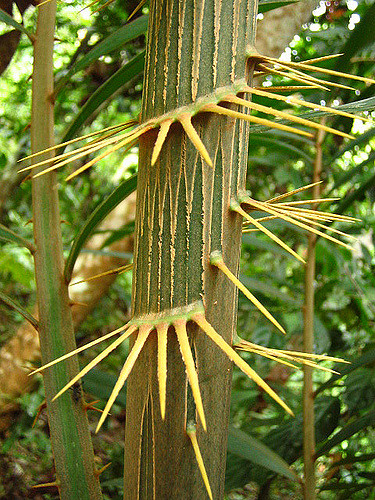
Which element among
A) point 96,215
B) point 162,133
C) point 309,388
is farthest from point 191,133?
point 309,388

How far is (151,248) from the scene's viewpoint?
35cm

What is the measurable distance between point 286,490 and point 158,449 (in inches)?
84.3

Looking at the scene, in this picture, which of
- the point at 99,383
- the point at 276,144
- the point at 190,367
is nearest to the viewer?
the point at 190,367

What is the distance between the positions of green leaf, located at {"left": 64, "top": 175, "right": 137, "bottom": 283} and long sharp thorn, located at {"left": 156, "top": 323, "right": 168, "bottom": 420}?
220 millimetres

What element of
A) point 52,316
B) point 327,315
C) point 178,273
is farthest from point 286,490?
point 178,273

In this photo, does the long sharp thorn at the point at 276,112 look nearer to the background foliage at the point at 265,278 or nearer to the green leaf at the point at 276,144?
the background foliage at the point at 265,278

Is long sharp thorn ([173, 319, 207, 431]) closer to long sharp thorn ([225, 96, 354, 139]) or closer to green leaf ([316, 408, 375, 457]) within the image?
long sharp thorn ([225, 96, 354, 139])

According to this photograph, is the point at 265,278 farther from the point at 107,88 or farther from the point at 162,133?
the point at 162,133

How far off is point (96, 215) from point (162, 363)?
265 millimetres

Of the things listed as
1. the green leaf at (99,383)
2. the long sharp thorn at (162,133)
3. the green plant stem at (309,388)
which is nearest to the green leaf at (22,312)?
the green leaf at (99,383)

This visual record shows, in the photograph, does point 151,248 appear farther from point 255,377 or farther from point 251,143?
point 251,143

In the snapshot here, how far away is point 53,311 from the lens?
0.50m

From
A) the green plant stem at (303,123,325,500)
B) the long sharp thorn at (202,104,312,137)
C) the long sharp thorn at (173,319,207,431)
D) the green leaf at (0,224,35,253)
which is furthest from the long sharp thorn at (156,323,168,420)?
the green plant stem at (303,123,325,500)

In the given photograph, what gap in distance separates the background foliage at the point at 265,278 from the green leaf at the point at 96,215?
0.11 metres
